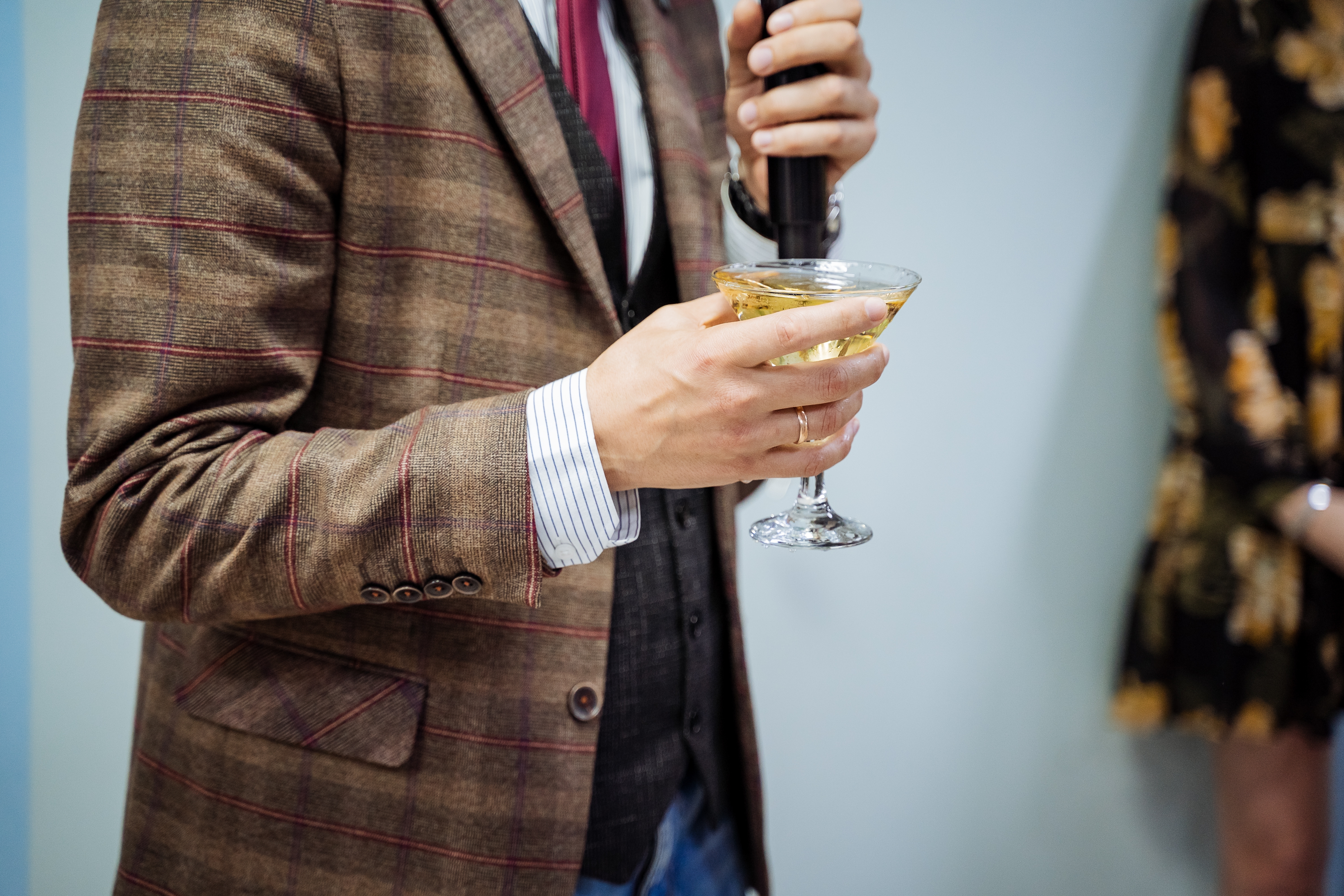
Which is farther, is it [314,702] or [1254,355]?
[1254,355]

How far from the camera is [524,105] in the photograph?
70cm

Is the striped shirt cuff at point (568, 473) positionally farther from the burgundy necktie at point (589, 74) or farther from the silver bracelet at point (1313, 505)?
the silver bracelet at point (1313, 505)

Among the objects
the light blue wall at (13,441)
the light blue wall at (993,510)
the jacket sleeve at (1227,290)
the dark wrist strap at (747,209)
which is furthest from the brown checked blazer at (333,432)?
the jacket sleeve at (1227,290)

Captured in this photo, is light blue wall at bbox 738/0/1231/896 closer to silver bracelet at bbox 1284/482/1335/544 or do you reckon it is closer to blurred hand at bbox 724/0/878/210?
silver bracelet at bbox 1284/482/1335/544

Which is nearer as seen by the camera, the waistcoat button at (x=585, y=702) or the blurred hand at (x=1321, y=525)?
the waistcoat button at (x=585, y=702)

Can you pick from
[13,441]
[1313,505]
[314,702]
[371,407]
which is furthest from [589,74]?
[1313,505]

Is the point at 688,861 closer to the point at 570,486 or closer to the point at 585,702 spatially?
the point at 585,702

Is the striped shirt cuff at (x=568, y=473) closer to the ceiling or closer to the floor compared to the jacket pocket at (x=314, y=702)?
closer to the ceiling

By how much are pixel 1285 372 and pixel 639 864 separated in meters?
1.23

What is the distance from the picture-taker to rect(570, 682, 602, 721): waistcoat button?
725 millimetres

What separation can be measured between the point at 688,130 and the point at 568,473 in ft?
1.60

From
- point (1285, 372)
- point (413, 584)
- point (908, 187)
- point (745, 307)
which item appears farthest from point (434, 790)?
point (1285, 372)

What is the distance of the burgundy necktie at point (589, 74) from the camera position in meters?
0.80

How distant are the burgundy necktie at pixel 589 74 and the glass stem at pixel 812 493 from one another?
1.20 feet
